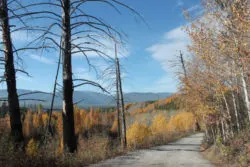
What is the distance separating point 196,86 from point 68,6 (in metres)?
11.1

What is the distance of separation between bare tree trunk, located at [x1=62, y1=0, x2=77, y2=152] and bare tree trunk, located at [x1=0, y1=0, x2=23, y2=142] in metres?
1.55

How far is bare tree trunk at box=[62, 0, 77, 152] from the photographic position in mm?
8055

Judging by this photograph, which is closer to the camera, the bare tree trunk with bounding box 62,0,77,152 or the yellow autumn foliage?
the bare tree trunk with bounding box 62,0,77,152

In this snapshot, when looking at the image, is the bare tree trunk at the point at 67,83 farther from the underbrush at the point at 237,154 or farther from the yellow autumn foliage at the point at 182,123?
the yellow autumn foliage at the point at 182,123

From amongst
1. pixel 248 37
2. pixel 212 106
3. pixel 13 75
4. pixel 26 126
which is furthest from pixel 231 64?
pixel 26 126

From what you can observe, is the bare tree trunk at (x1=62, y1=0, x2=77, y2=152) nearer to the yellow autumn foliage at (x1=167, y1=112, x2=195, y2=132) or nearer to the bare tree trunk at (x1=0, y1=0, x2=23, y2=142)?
the bare tree trunk at (x1=0, y1=0, x2=23, y2=142)

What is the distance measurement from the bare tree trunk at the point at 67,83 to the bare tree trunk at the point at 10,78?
5.08 ft

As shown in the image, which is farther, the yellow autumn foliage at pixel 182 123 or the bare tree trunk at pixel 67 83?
the yellow autumn foliage at pixel 182 123

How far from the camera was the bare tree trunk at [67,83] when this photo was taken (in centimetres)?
805

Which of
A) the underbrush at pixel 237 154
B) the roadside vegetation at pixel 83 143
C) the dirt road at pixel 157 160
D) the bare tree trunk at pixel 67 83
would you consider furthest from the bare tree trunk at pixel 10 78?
the underbrush at pixel 237 154

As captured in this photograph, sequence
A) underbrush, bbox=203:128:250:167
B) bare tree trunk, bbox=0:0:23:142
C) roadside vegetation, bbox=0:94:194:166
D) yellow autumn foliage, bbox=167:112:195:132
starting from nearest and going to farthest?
roadside vegetation, bbox=0:94:194:166, bare tree trunk, bbox=0:0:23:142, underbrush, bbox=203:128:250:167, yellow autumn foliage, bbox=167:112:195:132

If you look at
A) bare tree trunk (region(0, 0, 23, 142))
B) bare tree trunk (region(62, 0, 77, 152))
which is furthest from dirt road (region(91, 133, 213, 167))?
bare tree trunk (region(0, 0, 23, 142))

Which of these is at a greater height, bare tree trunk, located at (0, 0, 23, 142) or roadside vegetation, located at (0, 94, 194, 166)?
bare tree trunk, located at (0, 0, 23, 142)

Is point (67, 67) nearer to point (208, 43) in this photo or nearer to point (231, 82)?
point (208, 43)
